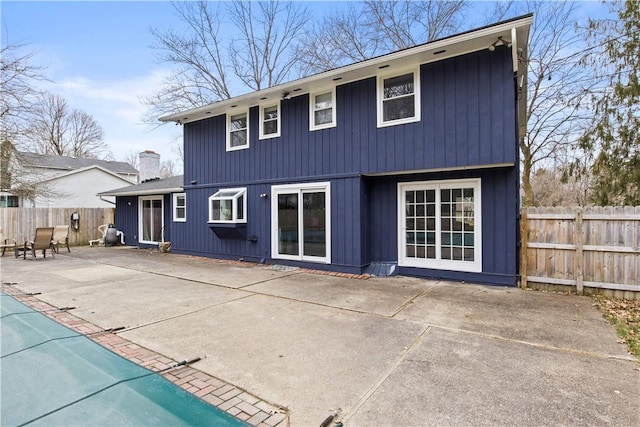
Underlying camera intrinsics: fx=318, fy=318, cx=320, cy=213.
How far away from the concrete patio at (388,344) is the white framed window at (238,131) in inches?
192

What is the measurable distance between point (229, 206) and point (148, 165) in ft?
31.7

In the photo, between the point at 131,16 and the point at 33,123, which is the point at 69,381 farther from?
the point at 33,123

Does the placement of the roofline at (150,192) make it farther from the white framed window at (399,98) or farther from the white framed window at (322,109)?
the white framed window at (399,98)

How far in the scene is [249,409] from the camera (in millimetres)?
2414

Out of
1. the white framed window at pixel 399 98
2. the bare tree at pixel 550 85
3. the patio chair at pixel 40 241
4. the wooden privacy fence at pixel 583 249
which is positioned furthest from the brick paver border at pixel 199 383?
the bare tree at pixel 550 85

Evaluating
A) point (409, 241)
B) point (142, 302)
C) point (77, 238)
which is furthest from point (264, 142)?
point (77, 238)

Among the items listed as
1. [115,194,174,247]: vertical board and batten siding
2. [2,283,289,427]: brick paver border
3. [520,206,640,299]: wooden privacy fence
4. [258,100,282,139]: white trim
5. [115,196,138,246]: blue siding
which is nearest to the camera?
[2,283,289,427]: brick paver border

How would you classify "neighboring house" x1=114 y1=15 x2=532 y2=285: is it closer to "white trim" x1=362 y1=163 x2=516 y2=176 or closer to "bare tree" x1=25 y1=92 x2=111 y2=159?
"white trim" x1=362 y1=163 x2=516 y2=176

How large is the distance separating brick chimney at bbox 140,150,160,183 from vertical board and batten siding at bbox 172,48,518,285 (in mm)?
7647

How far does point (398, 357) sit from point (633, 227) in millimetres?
5112

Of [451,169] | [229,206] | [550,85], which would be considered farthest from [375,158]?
[550,85]

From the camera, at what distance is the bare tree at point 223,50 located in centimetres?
1714

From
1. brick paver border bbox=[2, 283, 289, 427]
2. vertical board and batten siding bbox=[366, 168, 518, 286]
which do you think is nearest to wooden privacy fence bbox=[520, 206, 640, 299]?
vertical board and batten siding bbox=[366, 168, 518, 286]

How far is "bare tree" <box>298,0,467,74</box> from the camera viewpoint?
1593 cm
